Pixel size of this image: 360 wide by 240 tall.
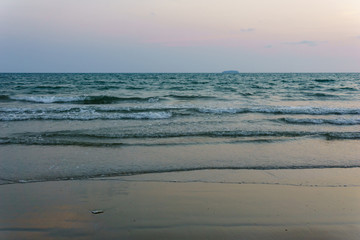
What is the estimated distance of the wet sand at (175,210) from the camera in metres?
3.54

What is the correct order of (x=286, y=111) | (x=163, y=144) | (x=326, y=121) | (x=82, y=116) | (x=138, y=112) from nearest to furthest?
(x=163, y=144)
(x=326, y=121)
(x=82, y=116)
(x=138, y=112)
(x=286, y=111)

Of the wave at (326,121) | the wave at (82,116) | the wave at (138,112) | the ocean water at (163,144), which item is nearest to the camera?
the ocean water at (163,144)

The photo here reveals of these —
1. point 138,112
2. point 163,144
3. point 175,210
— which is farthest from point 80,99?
point 175,210

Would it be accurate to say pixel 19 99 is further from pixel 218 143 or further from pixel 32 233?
pixel 32 233

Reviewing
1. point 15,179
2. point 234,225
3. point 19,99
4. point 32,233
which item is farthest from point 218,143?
point 19,99

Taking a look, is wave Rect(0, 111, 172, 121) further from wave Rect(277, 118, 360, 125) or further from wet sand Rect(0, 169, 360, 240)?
wet sand Rect(0, 169, 360, 240)

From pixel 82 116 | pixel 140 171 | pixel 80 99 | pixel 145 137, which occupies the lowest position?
pixel 140 171

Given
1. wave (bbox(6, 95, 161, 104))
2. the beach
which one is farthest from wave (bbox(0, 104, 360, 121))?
wave (bbox(6, 95, 161, 104))

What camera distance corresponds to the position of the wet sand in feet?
11.6

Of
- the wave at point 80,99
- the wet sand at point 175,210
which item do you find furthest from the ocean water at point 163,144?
the wave at point 80,99

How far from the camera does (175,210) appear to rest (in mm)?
4094

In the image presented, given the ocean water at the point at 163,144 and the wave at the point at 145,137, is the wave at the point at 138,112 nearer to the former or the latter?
the ocean water at the point at 163,144

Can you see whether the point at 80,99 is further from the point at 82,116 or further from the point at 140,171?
the point at 140,171

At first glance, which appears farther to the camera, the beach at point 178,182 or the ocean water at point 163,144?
the ocean water at point 163,144
